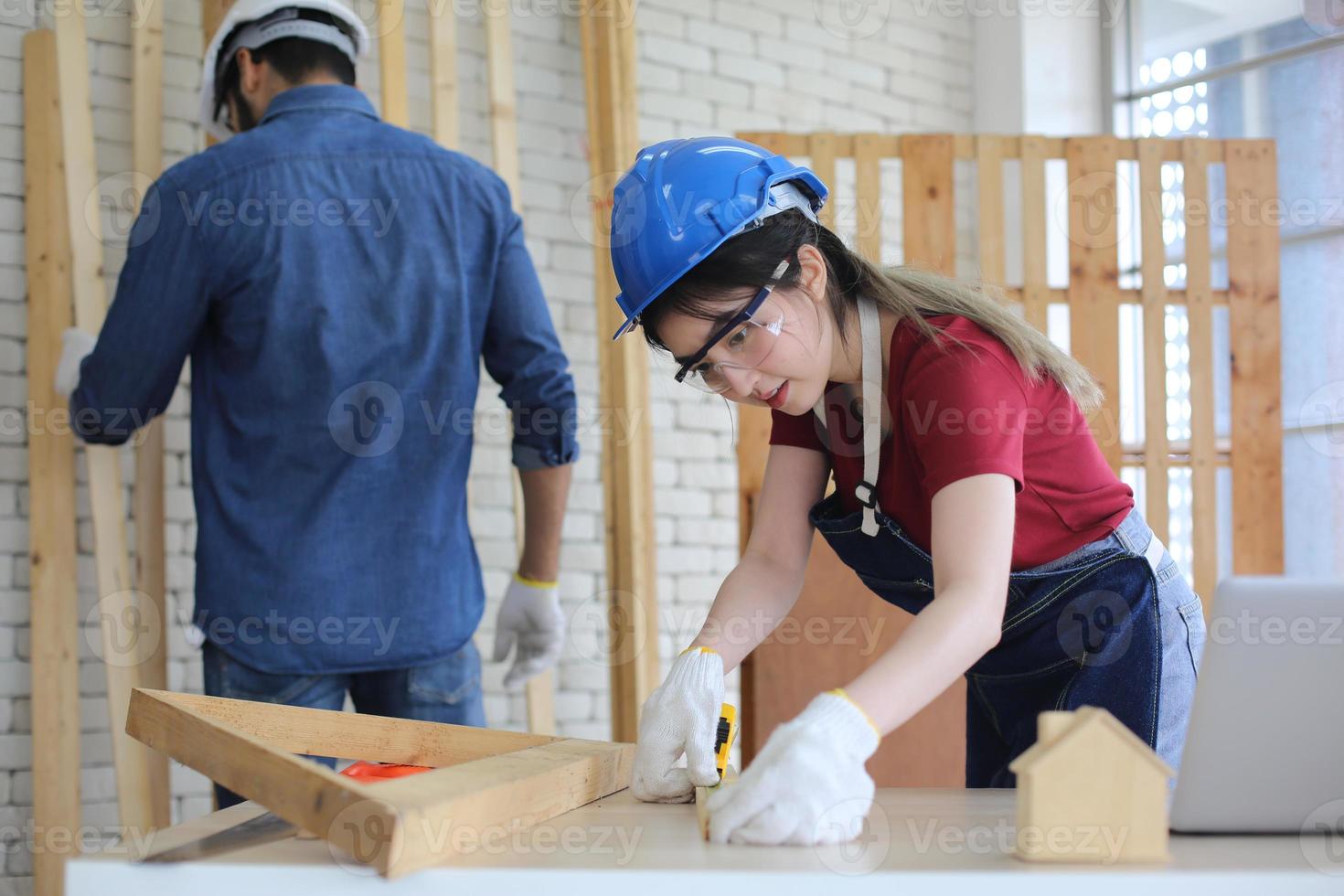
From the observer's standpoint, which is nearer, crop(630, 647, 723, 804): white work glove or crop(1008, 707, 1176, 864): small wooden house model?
crop(1008, 707, 1176, 864): small wooden house model

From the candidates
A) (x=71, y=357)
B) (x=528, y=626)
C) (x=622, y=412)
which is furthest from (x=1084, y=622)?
(x=71, y=357)

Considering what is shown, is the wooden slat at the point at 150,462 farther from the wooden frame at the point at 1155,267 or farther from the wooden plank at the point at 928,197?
the wooden plank at the point at 928,197

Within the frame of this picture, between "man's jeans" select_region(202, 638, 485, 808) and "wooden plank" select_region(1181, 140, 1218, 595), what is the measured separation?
2241mm

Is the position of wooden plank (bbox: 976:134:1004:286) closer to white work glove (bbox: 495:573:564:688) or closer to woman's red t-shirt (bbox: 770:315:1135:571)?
white work glove (bbox: 495:573:564:688)

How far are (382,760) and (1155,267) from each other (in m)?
2.91

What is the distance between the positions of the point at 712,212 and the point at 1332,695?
2.50 ft

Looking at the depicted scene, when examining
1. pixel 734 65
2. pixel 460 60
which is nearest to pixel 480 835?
pixel 460 60

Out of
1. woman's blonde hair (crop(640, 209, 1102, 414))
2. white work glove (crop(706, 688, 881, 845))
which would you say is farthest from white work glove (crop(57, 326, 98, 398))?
white work glove (crop(706, 688, 881, 845))

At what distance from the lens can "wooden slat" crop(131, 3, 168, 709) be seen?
2.74 metres

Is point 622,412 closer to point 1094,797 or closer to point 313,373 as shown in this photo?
point 313,373

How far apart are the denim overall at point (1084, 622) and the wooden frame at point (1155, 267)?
1947 mm

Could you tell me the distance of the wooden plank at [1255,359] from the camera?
3539mm

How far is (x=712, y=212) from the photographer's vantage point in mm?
1380

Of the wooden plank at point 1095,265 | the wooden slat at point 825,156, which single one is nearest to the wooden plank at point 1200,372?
the wooden plank at point 1095,265
